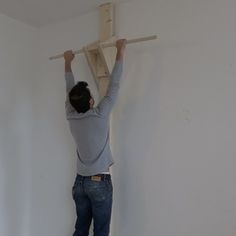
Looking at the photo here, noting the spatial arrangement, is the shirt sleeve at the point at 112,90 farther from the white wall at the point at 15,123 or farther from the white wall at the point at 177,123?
the white wall at the point at 15,123

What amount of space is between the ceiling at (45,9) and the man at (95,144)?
0.63 m

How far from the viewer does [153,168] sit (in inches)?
92.2

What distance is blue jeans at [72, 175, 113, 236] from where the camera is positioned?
87.9 inches

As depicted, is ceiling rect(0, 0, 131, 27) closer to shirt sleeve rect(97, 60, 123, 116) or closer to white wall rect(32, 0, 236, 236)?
white wall rect(32, 0, 236, 236)

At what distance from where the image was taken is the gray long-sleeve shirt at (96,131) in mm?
2186

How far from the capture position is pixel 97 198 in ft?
7.30

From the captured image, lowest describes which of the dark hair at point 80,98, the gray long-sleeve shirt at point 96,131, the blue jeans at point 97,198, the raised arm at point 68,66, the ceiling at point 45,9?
the blue jeans at point 97,198

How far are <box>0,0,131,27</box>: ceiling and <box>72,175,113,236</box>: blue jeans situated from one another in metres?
1.31

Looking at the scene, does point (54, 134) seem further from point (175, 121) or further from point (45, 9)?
point (175, 121)

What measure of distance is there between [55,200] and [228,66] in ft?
5.99

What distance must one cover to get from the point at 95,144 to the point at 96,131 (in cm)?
8

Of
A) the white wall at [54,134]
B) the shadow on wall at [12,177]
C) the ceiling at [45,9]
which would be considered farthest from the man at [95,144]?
the shadow on wall at [12,177]

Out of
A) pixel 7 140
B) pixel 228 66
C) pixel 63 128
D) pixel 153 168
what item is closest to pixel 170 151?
pixel 153 168

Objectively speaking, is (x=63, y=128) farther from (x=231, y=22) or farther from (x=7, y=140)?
(x=231, y=22)
